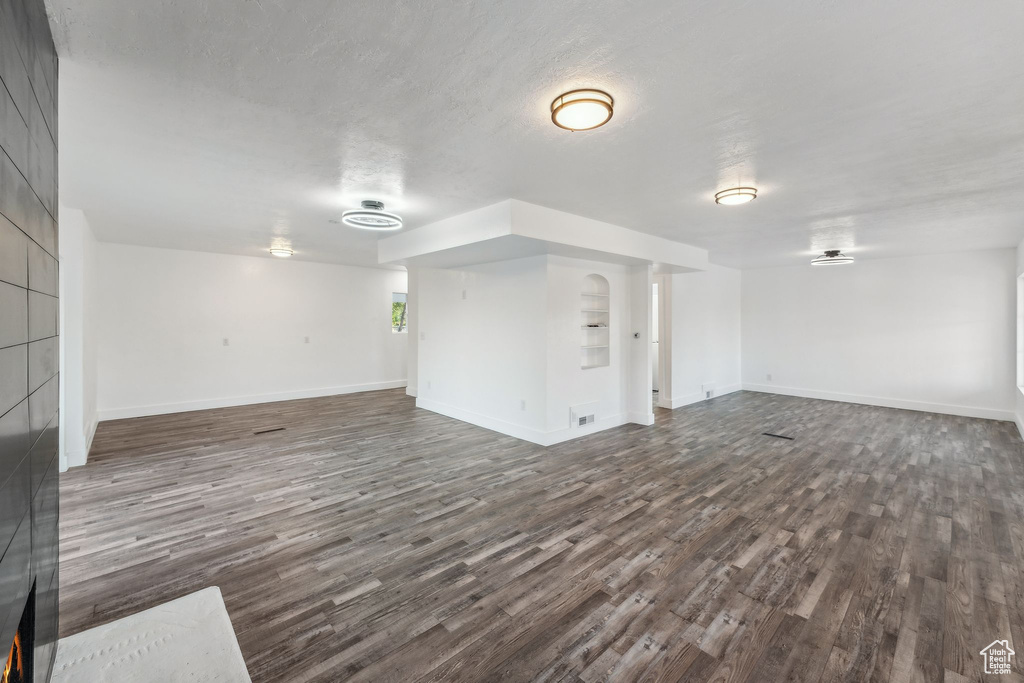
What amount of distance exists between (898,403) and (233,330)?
11.7 m

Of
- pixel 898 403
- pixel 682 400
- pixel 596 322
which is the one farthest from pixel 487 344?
pixel 898 403

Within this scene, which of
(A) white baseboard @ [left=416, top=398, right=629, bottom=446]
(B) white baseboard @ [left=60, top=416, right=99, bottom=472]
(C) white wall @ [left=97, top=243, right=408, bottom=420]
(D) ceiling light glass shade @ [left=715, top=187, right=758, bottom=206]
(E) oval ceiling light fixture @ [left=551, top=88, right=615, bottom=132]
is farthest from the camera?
(C) white wall @ [left=97, top=243, right=408, bottom=420]

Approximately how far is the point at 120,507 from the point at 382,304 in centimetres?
623

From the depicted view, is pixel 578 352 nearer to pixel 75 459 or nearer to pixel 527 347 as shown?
pixel 527 347

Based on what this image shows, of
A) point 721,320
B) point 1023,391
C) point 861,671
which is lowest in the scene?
point 861,671

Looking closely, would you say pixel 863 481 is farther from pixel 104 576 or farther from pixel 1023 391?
pixel 104 576

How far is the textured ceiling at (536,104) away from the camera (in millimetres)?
1652

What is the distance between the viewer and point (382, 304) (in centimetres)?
927

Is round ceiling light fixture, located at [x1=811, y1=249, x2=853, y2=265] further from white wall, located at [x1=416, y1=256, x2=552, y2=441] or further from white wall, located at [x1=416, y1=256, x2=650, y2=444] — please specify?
white wall, located at [x1=416, y1=256, x2=552, y2=441]

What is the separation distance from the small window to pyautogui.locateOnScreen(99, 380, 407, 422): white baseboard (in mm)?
1212

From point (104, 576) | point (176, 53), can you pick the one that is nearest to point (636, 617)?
point (104, 576)

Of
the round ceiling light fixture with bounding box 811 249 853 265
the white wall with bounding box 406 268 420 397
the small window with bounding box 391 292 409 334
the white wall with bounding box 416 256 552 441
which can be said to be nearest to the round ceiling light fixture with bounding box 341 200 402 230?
the white wall with bounding box 416 256 552 441

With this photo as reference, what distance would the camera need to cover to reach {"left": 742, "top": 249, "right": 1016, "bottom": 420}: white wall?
654 cm

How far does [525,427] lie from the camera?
5.40 m
